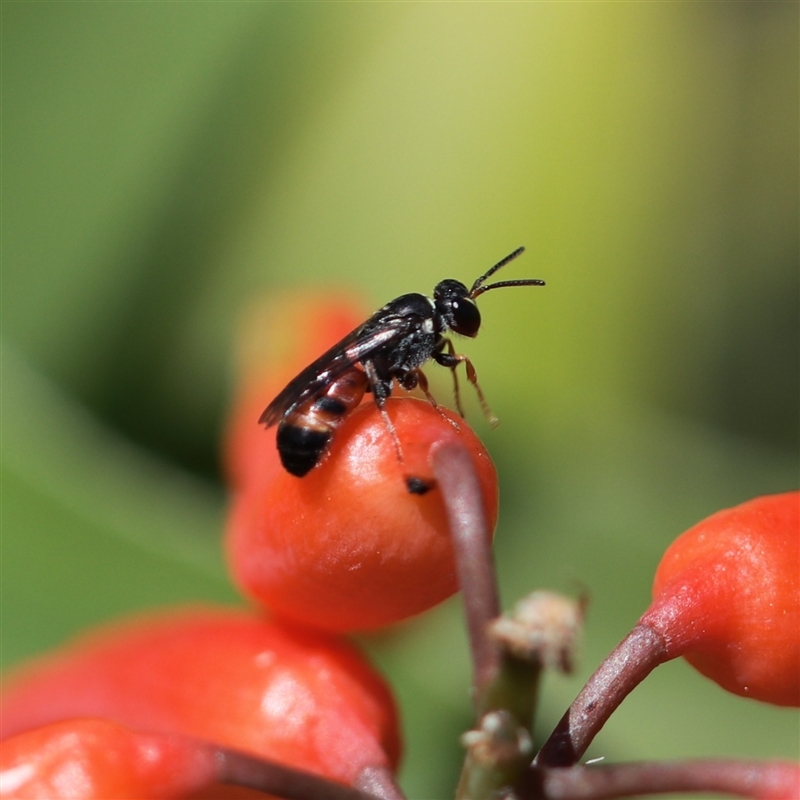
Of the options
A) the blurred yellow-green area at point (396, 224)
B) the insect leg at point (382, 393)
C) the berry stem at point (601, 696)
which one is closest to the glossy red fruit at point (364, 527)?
the insect leg at point (382, 393)

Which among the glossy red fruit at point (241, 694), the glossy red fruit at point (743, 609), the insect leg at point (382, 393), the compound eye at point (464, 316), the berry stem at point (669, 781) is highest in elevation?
the compound eye at point (464, 316)

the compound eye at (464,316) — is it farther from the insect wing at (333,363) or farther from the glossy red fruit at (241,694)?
the glossy red fruit at (241,694)

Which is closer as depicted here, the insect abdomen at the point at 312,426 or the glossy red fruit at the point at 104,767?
the glossy red fruit at the point at 104,767

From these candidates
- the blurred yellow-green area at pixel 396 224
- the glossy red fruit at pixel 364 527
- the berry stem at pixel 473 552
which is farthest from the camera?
the blurred yellow-green area at pixel 396 224

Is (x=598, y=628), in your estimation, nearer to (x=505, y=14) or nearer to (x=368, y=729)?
(x=368, y=729)

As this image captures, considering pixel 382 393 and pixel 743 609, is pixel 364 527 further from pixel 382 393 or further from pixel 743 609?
pixel 743 609

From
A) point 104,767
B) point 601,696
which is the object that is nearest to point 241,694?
point 104,767
